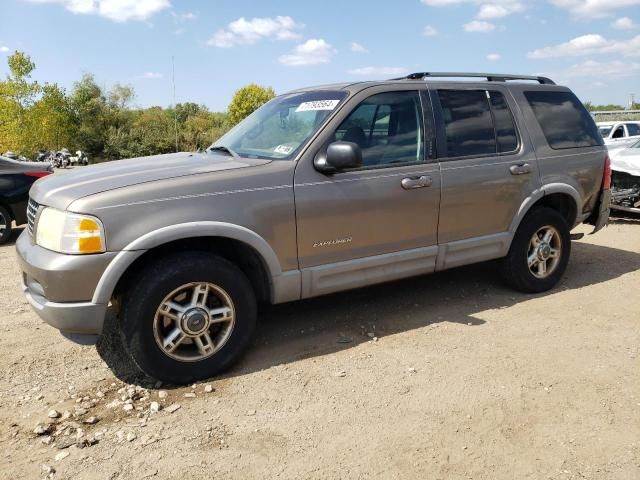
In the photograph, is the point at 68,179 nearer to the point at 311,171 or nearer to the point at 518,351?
the point at 311,171

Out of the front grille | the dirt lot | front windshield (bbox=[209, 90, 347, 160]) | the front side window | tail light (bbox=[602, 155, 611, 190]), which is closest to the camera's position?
the dirt lot

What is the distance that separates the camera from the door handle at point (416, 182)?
4.11 meters

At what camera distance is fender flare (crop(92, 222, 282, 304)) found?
3.14 metres

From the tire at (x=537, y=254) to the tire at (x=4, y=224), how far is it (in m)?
7.10

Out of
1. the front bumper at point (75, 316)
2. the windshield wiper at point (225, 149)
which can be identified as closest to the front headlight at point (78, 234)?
the front bumper at point (75, 316)

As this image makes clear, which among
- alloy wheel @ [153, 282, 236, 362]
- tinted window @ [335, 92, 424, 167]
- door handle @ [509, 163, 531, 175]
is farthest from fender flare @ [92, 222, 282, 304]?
door handle @ [509, 163, 531, 175]

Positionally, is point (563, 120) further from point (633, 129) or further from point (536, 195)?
point (633, 129)

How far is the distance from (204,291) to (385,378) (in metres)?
1.32

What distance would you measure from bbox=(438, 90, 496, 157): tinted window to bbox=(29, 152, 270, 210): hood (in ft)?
5.50

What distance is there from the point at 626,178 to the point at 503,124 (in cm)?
587

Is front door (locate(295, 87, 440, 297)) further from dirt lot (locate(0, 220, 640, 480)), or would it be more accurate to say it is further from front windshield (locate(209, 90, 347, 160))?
dirt lot (locate(0, 220, 640, 480))

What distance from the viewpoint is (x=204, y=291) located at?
11.3 ft

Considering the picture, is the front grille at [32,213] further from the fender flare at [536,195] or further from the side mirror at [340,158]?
the fender flare at [536,195]

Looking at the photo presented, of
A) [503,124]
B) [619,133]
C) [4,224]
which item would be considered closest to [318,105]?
[503,124]
